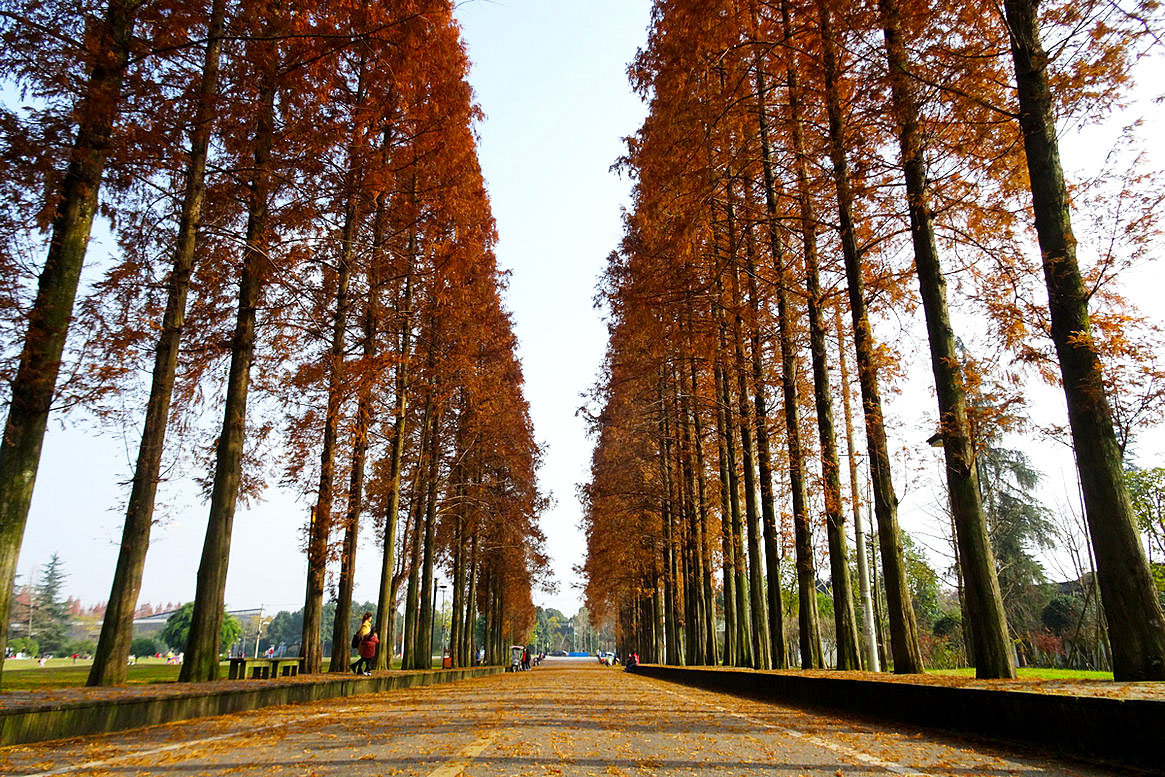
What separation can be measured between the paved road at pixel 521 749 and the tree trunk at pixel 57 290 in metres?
2.98

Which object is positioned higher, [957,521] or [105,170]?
[105,170]

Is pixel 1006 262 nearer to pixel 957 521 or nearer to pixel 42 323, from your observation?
pixel 957 521

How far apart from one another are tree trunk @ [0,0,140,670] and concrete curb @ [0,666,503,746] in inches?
79.5

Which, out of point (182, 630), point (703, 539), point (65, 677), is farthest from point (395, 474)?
point (182, 630)

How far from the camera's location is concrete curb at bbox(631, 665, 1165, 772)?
3838 millimetres

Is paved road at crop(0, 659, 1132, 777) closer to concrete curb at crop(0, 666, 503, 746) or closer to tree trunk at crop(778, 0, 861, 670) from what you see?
concrete curb at crop(0, 666, 503, 746)

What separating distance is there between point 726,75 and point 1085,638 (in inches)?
1549

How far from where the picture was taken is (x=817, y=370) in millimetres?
12500

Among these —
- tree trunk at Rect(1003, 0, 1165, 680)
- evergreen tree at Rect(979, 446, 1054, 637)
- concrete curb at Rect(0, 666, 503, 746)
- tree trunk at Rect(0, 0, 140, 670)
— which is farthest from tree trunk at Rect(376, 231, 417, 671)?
evergreen tree at Rect(979, 446, 1054, 637)

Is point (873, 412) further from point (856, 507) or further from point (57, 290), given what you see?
point (57, 290)

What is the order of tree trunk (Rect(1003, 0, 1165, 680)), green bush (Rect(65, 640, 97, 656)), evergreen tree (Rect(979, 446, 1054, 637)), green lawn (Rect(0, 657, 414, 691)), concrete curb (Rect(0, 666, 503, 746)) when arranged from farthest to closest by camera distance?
1. green bush (Rect(65, 640, 97, 656))
2. evergreen tree (Rect(979, 446, 1054, 637))
3. green lawn (Rect(0, 657, 414, 691))
4. tree trunk (Rect(1003, 0, 1165, 680))
5. concrete curb (Rect(0, 666, 503, 746))

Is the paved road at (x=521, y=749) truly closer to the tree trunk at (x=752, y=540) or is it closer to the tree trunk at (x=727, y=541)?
the tree trunk at (x=752, y=540)

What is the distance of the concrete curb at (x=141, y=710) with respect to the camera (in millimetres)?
4878

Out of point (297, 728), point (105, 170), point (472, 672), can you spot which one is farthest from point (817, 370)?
point (472, 672)
